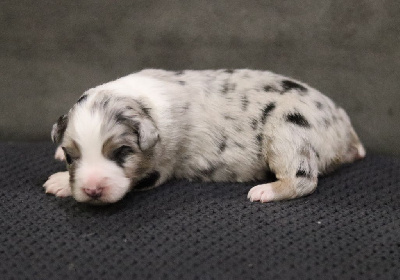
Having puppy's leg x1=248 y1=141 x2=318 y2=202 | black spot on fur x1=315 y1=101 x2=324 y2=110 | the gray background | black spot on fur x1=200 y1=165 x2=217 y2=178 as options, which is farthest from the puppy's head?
the gray background

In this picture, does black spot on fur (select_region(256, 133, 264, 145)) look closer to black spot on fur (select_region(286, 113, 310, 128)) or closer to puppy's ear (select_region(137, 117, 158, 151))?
black spot on fur (select_region(286, 113, 310, 128))

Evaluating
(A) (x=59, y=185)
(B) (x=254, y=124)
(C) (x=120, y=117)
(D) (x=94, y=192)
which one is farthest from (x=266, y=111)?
(A) (x=59, y=185)

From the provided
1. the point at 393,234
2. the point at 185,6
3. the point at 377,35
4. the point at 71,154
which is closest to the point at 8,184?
the point at 71,154

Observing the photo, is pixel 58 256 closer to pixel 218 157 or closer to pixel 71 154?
pixel 71 154

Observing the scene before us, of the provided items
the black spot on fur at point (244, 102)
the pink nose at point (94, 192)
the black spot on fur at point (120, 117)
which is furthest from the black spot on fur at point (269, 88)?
the pink nose at point (94, 192)

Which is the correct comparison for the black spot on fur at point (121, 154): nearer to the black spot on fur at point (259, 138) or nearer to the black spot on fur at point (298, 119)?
the black spot on fur at point (259, 138)
